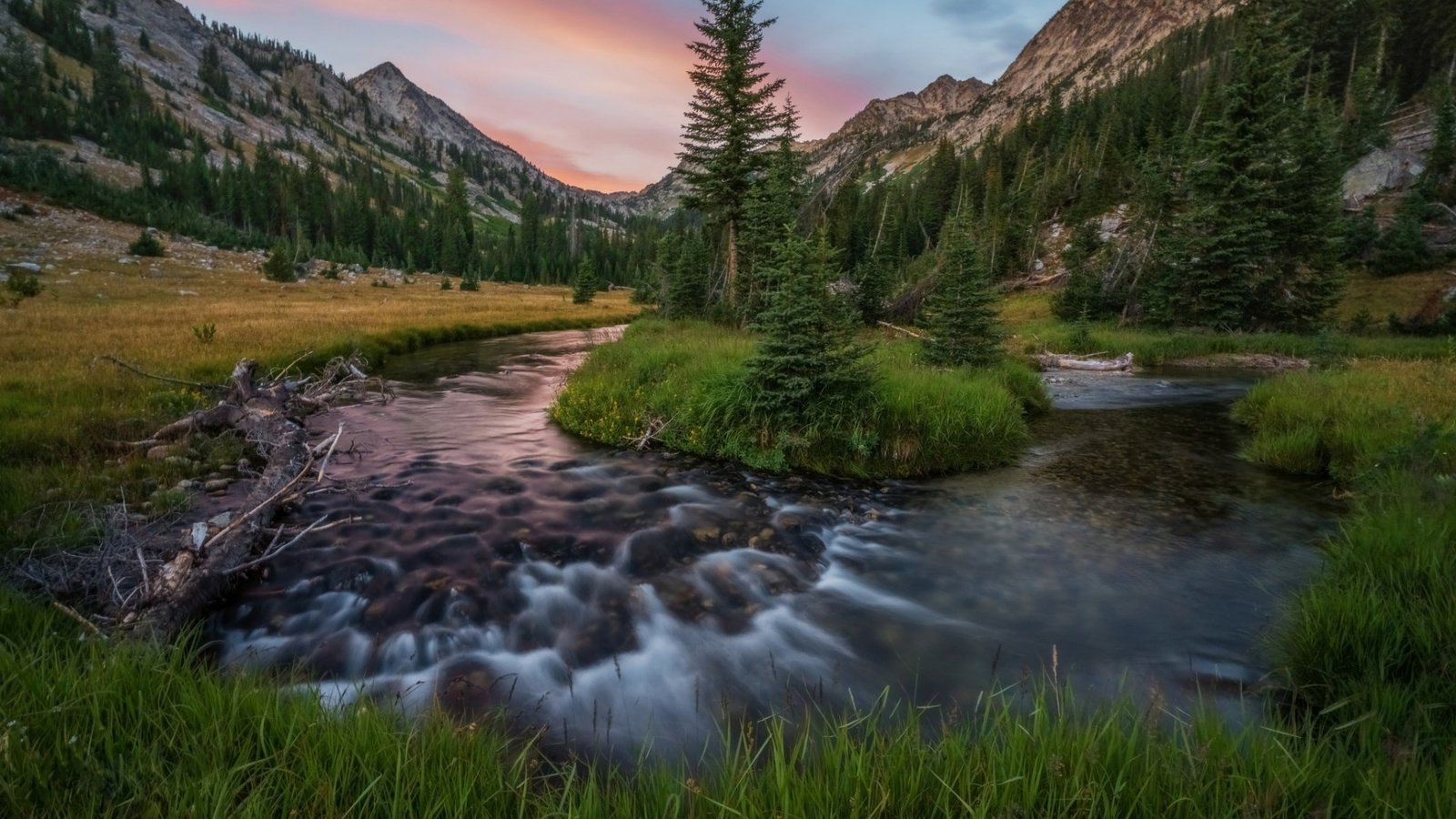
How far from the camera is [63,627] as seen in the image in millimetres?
4152

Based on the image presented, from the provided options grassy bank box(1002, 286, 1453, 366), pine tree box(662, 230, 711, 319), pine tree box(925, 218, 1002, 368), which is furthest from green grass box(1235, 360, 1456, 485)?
pine tree box(662, 230, 711, 319)

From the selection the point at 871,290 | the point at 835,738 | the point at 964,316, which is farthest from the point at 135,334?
the point at 871,290

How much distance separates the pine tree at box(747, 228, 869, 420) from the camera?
11.1 meters

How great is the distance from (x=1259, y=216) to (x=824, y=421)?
3325cm

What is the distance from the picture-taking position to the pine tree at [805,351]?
11141mm

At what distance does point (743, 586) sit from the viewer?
23.1 feet

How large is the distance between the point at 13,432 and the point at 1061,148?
4325 inches

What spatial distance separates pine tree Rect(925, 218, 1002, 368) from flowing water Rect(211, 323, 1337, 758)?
6845mm

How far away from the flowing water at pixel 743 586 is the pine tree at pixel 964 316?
6.85 metres

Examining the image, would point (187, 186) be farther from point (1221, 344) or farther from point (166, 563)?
point (1221, 344)

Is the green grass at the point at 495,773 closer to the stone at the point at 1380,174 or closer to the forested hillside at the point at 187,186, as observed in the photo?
the stone at the point at 1380,174

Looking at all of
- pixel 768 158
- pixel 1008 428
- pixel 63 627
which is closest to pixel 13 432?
pixel 63 627

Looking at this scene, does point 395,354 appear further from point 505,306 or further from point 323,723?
point 323,723

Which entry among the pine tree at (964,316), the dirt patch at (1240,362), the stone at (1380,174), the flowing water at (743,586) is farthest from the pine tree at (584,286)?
the stone at (1380,174)
